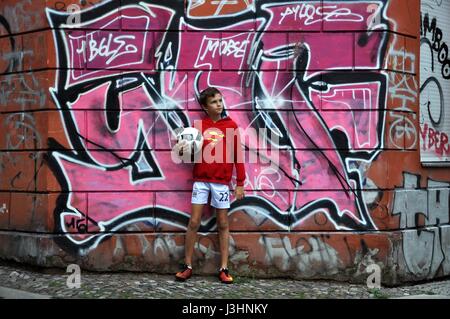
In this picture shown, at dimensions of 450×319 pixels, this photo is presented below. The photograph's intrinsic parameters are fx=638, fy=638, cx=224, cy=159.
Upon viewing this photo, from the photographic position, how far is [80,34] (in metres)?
6.91

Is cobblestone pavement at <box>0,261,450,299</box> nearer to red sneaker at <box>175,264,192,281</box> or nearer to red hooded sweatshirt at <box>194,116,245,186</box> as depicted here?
red sneaker at <box>175,264,192,281</box>

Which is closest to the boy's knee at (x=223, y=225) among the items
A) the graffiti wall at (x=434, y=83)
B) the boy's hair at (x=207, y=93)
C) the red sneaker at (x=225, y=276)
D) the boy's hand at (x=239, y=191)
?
the boy's hand at (x=239, y=191)

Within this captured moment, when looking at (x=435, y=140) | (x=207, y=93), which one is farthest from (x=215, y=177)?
(x=435, y=140)

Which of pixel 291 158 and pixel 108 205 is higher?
pixel 291 158

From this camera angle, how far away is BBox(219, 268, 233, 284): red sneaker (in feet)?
21.8

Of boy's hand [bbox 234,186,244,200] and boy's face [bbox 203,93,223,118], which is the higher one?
boy's face [bbox 203,93,223,118]

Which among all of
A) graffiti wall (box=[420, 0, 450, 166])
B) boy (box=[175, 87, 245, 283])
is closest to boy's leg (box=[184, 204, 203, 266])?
boy (box=[175, 87, 245, 283])

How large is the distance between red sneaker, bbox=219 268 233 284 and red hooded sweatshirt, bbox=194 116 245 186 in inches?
36.4

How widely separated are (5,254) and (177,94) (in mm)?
2685

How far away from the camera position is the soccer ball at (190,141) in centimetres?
670
